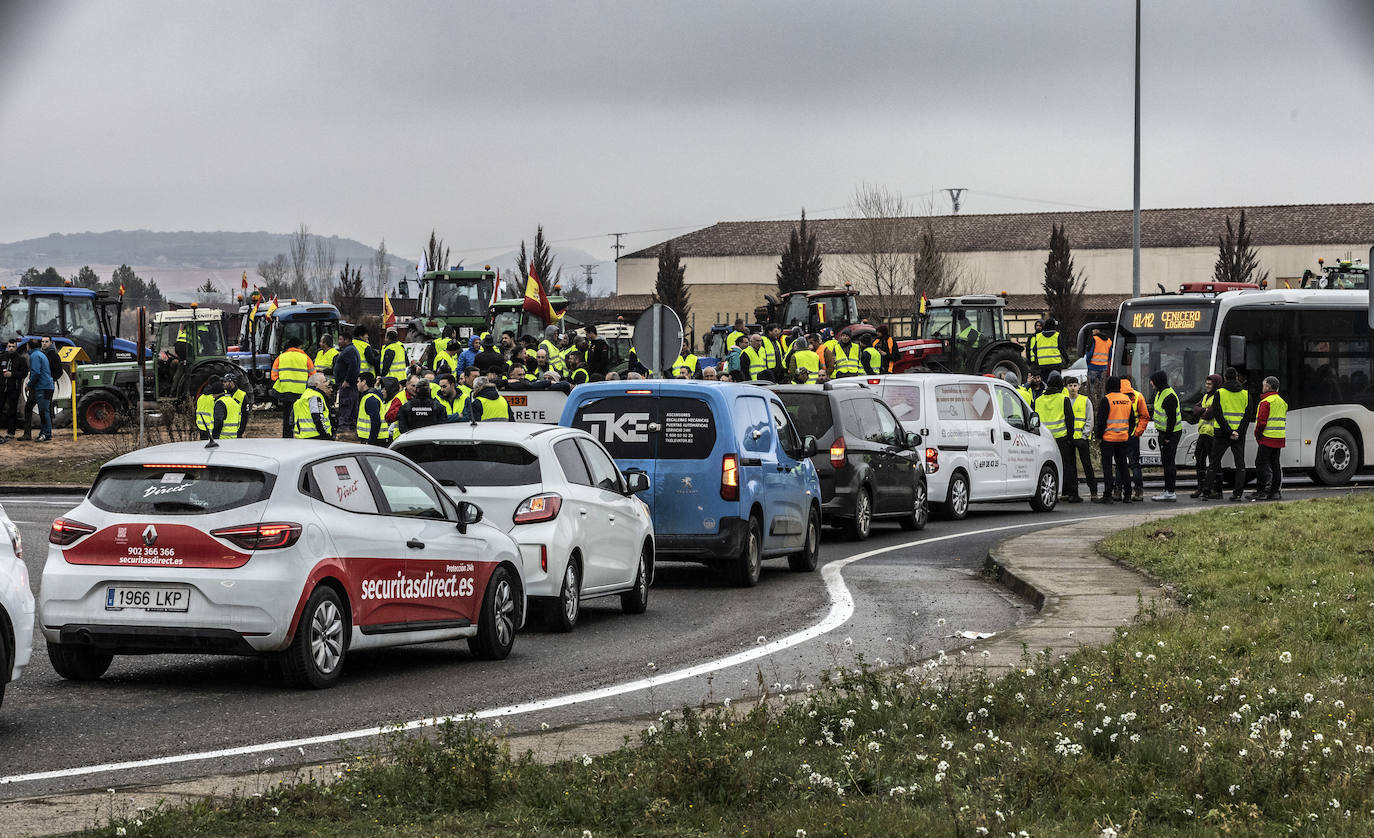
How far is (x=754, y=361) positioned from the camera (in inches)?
1090

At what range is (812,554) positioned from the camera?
17.9m

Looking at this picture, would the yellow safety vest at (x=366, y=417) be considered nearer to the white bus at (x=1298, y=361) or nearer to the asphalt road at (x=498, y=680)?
the asphalt road at (x=498, y=680)

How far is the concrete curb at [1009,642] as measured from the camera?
6.52m

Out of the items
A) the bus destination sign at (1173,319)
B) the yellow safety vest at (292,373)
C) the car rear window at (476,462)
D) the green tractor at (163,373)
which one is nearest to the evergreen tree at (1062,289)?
the green tractor at (163,373)

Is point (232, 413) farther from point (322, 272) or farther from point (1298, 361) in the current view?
point (322, 272)

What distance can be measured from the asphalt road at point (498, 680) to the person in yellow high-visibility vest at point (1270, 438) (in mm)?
11387

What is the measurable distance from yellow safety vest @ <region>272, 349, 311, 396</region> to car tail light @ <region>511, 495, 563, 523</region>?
11.0 m

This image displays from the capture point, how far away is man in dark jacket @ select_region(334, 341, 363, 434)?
95.1 feet

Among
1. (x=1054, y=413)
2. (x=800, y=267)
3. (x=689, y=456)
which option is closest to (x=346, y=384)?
(x=1054, y=413)

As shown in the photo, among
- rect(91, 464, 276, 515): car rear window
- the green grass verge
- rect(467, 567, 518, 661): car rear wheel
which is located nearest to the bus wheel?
rect(467, 567, 518, 661): car rear wheel

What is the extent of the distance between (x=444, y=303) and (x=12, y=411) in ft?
39.6

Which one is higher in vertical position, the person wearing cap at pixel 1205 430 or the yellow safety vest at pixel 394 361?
the yellow safety vest at pixel 394 361

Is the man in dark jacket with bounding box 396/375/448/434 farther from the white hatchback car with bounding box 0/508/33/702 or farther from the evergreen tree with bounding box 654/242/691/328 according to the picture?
the evergreen tree with bounding box 654/242/691/328

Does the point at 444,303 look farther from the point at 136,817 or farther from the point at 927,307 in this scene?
the point at 136,817
